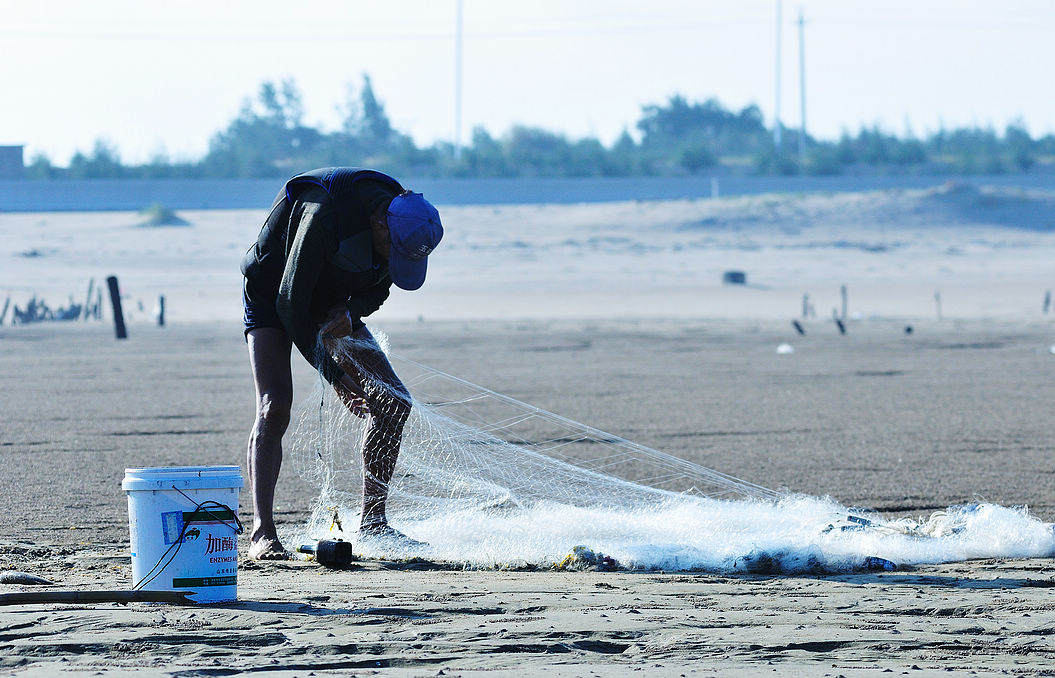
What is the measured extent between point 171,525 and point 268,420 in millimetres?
1061

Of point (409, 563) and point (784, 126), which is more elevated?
point (784, 126)

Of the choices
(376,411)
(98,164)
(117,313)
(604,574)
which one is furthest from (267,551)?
(98,164)

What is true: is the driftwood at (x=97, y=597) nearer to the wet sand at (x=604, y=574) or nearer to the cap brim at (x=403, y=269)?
the wet sand at (x=604, y=574)

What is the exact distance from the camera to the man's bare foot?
4.99 metres

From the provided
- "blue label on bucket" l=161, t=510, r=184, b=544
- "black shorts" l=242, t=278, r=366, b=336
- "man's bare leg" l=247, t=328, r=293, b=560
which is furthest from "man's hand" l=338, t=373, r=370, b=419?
"blue label on bucket" l=161, t=510, r=184, b=544

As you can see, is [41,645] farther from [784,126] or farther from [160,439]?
[784,126]

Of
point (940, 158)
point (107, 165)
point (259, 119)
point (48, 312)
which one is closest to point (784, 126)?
point (940, 158)

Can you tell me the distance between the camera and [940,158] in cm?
5459

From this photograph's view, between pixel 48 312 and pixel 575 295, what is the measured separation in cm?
1207

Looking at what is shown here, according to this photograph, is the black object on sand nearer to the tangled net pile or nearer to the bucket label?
the tangled net pile

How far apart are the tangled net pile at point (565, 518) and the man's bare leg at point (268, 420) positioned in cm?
24

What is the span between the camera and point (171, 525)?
4074mm

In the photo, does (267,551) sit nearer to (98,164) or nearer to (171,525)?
(171,525)

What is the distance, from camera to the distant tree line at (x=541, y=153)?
50344 millimetres
